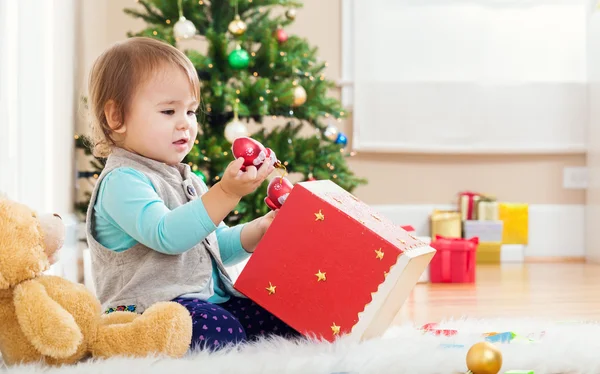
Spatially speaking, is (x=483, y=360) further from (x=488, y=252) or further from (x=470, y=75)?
(x=470, y=75)

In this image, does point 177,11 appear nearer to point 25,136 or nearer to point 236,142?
point 25,136

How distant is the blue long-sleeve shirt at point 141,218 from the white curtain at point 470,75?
2.34 meters

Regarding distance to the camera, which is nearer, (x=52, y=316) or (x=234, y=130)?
(x=52, y=316)

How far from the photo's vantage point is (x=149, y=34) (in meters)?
2.60

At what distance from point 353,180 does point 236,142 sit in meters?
1.51

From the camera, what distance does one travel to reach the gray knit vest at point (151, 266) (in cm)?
123

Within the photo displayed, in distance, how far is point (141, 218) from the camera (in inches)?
47.1

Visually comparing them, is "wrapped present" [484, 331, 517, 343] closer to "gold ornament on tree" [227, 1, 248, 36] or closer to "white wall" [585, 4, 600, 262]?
"gold ornament on tree" [227, 1, 248, 36]

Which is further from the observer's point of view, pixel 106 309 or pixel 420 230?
pixel 420 230

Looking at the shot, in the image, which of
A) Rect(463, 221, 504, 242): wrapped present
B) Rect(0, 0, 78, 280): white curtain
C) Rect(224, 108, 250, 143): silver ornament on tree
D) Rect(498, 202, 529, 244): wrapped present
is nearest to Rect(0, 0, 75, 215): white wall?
Rect(0, 0, 78, 280): white curtain

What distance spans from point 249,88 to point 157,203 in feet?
4.68

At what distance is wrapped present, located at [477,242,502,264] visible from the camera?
3.42m

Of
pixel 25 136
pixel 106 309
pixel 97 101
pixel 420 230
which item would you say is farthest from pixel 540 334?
pixel 420 230

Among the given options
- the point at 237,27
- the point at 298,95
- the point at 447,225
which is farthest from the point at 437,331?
the point at 447,225
